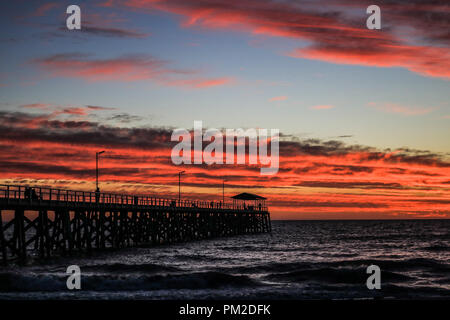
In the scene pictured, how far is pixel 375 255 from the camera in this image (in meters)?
49.0

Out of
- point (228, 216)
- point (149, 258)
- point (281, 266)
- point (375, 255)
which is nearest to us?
point (281, 266)

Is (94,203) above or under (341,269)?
above

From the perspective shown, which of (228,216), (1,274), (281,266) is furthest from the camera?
(228,216)

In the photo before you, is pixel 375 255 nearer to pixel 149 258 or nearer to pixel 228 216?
pixel 149 258

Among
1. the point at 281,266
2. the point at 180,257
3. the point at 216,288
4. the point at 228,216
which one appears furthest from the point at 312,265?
A: the point at 228,216

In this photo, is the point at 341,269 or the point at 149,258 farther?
the point at 149,258
